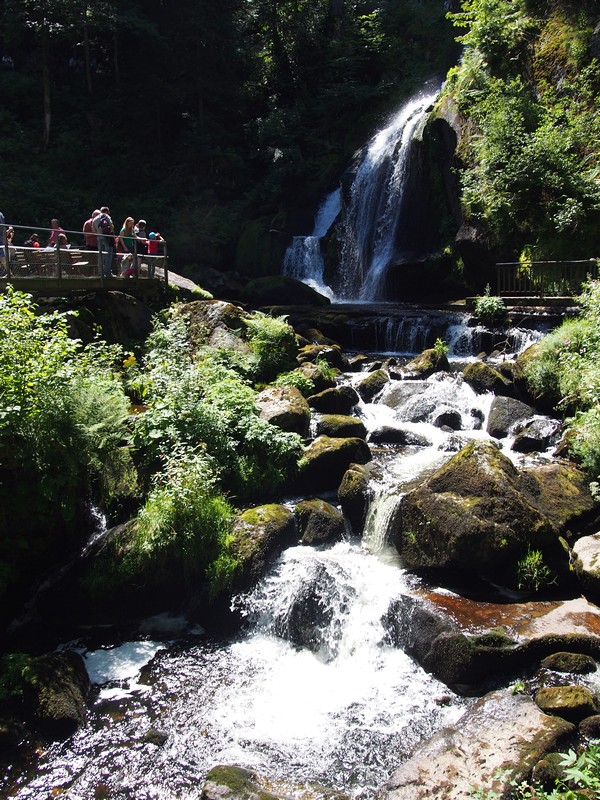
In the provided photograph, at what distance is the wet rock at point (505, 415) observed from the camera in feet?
40.5

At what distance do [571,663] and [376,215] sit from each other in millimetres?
20965

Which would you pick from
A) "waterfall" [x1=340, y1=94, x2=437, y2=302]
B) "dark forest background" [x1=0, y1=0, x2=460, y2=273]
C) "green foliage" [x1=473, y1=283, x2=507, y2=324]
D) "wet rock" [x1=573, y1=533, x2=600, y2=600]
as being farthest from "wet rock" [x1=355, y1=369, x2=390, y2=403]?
"dark forest background" [x1=0, y1=0, x2=460, y2=273]

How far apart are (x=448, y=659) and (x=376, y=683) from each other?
36.1 inches

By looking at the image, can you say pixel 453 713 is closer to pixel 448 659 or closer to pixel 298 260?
pixel 448 659

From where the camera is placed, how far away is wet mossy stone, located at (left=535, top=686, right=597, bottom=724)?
613 cm

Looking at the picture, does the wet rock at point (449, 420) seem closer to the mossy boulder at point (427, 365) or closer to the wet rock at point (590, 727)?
the mossy boulder at point (427, 365)

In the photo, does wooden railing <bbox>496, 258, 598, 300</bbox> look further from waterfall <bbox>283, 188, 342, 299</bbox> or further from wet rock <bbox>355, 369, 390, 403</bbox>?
waterfall <bbox>283, 188, 342, 299</bbox>

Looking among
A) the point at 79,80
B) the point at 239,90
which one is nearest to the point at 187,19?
the point at 239,90

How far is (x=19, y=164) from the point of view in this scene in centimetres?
2880

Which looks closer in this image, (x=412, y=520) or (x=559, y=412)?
(x=412, y=520)

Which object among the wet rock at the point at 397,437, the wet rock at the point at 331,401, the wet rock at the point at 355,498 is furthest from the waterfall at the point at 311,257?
the wet rock at the point at 355,498

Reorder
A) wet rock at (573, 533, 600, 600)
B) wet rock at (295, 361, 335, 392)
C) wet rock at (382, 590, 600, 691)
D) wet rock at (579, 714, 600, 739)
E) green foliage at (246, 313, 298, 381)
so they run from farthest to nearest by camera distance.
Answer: green foliage at (246, 313, 298, 381)
wet rock at (295, 361, 335, 392)
wet rock at (573, 533, 600, 600)
wet rock at (382, 590, 600, 691)
wet rock at (579, 714, 600, 739)

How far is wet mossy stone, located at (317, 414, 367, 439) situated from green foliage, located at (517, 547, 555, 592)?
15.5ft

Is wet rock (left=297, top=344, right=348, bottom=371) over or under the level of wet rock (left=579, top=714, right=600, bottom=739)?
over
